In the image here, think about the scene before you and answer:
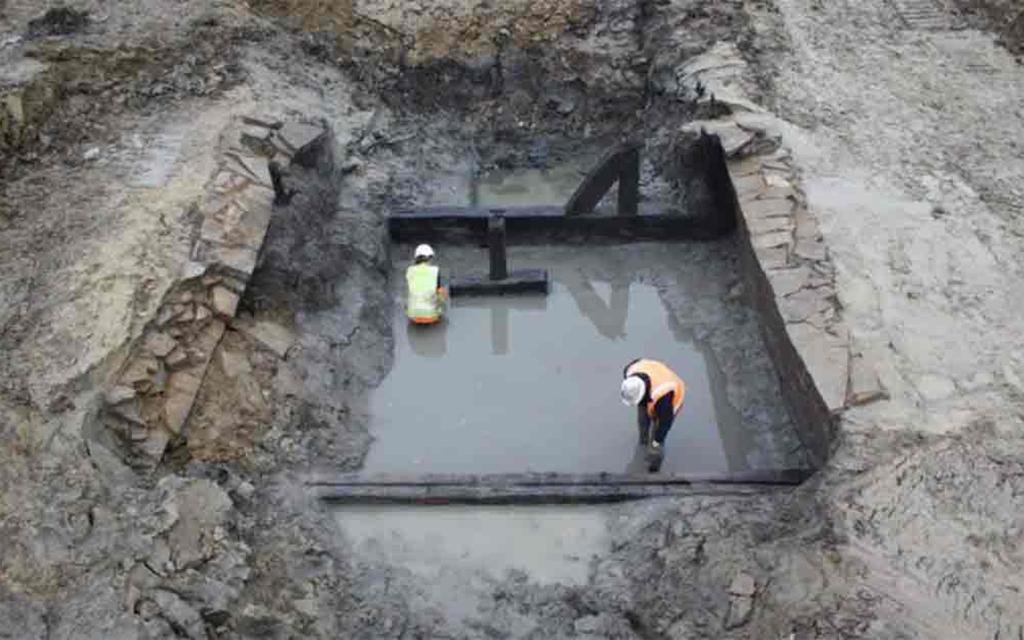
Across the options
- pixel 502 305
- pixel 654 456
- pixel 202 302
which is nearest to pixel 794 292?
pixel 654 456

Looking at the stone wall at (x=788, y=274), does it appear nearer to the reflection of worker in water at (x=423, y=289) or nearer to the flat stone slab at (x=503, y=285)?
the flat stone slab at (x=503, y=285)

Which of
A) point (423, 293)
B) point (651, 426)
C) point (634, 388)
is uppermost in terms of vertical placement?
point (634, 388)

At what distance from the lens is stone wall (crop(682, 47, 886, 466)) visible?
721 cm

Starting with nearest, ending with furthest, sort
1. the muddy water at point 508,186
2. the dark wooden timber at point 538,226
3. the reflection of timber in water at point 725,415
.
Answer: the reflection of timber in water at point 725,415
the dark wooden timber at point 538,226
the muddy water at point 508,186

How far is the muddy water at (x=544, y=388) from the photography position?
8.08 m

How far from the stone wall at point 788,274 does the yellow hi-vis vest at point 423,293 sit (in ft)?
8.97

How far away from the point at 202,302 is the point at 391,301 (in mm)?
2127

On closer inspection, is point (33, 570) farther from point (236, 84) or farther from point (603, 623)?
point (236, 84)

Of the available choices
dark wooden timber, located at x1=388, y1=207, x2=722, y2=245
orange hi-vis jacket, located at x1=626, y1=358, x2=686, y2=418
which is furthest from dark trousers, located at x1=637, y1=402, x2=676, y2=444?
dark wooden timber, located at x1=388, y1=207, x2=722, y2=245

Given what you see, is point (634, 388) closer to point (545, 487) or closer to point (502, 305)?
point (545, 487)

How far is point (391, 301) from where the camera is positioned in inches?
381

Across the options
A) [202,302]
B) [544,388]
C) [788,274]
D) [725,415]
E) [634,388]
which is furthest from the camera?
[544,388]

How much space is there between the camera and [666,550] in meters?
6.97

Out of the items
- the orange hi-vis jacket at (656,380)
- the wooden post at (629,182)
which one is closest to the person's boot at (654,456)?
the orange hi-vis jacket at (656,380)
